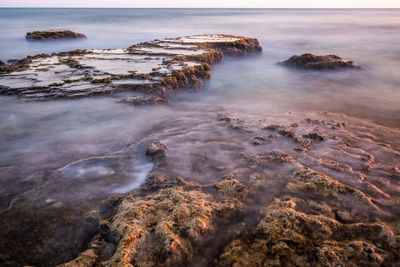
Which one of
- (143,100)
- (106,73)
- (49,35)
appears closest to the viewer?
(143,100)

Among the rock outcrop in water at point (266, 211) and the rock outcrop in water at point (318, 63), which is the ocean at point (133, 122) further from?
the rock outcrop in water at point (318, 63)

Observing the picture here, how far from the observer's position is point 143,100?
7094 millimetres

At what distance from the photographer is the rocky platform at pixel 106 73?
7.40 meters

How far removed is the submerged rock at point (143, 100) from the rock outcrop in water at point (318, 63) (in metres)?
8.39

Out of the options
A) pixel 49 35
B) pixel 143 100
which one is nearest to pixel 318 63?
pixel 143 100

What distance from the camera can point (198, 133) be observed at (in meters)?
5.35

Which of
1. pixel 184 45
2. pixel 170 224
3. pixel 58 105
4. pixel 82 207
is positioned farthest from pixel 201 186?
pixel 184 45

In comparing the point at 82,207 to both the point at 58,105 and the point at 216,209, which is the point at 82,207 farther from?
the point at 58,105

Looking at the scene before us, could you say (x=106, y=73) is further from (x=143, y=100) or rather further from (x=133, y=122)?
(x=133, y=122)

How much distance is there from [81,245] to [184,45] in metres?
12.5

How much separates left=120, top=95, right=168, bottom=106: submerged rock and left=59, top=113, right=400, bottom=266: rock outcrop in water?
8.78ft

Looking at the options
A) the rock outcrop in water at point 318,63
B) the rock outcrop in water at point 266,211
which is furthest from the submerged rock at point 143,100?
the rock outcrop in water at point 318,63

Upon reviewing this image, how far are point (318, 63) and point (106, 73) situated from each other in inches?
379

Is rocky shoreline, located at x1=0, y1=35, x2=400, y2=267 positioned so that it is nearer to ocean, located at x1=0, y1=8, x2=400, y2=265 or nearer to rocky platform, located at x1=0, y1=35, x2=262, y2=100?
ocean, located at x1=0, y1=8, x2=400, y2=265
